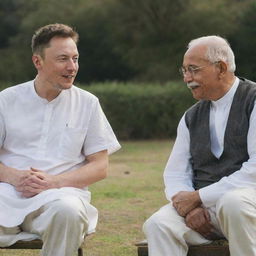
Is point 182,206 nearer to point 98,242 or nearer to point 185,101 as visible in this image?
point 98,242

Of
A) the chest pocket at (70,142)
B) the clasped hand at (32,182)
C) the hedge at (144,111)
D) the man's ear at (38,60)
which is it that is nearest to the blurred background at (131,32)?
the hedge at (144,111)

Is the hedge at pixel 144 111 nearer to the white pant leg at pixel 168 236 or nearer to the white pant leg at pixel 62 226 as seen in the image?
the white pant leg at pixel 62 226

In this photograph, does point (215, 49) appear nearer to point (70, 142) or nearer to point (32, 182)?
point (70, 142)

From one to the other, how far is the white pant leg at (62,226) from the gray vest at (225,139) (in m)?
0.88

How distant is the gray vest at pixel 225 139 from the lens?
5.37 meters

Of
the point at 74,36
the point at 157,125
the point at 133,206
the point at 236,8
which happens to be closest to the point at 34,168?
the point at 74,36

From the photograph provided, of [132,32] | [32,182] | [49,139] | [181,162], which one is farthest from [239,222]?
[132,32]

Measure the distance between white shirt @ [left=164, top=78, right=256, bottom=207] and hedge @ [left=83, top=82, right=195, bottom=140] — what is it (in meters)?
18.8

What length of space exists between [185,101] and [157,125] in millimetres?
1198

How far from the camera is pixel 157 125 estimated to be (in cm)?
2466

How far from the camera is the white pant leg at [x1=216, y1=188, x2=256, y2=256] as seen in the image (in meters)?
4.96

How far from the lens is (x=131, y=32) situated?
131 ft

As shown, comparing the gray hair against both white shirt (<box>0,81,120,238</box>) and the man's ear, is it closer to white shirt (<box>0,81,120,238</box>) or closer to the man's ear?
white shirt (<box>0,81,120,238</box>)

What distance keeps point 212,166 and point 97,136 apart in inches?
36.5
